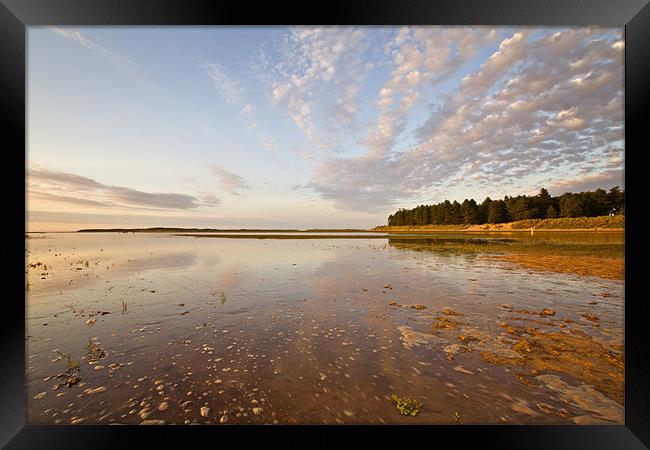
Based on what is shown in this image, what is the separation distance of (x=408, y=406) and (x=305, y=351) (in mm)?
2919

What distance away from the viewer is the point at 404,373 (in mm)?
5246

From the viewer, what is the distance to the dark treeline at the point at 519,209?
8600 centimetres

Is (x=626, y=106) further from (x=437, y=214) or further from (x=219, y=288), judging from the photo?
(x=437, y=214)

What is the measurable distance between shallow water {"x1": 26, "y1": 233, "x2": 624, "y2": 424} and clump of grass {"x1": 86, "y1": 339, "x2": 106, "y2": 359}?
0.11 meters

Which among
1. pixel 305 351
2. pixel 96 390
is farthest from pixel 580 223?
pixel 96 390

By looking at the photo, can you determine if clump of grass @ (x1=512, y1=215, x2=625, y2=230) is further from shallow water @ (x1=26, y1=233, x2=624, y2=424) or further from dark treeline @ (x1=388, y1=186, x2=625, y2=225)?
shallow water @ (x1=26, y1=233, x2=624, y2=424)

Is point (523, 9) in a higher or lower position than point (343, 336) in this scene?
higher

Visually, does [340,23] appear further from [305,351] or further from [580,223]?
[580,223]

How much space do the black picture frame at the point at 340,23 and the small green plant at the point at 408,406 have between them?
82cm

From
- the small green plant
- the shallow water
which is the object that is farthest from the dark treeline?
the small green plant

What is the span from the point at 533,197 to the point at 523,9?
136 metres

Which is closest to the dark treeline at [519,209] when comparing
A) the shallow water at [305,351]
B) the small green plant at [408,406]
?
the shallow water at [305,351]

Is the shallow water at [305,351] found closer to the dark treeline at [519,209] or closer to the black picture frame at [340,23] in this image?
the black picture frame at [340,23]

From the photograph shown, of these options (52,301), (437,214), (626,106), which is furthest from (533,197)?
(52,301)
